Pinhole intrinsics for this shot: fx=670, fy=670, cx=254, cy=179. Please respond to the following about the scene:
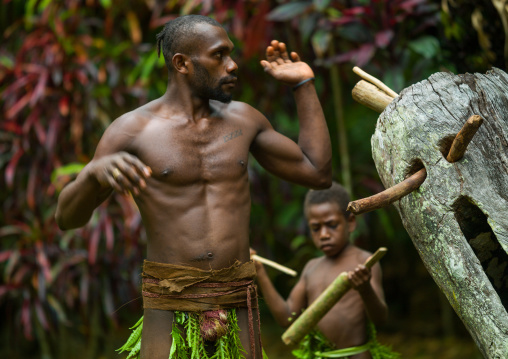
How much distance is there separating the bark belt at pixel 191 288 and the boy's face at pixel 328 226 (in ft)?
3.49

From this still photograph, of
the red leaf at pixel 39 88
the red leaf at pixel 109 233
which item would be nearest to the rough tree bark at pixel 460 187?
the red leaf at pixel 109 233

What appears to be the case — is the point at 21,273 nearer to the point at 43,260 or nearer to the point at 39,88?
the point at 43,260

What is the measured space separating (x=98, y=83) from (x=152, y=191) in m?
2.97

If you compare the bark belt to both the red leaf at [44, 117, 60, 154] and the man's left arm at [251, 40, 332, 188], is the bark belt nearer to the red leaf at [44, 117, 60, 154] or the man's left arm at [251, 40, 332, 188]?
the man's left arm at [251, 40, 332, 188]

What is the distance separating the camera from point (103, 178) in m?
1.88

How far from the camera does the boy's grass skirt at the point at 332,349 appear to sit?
2.96m

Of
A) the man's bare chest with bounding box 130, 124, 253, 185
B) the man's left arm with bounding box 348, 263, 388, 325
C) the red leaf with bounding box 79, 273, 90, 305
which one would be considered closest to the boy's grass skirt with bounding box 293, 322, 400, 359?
the man's left arm with bounding box 348, 263, 388, 325

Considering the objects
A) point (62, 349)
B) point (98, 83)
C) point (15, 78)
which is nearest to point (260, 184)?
point (98, 83)

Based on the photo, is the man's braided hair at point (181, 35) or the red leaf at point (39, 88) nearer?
the man's braided hair at point (181, 35)

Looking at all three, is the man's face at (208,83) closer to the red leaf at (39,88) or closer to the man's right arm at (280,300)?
the man's right arm at (280,300)

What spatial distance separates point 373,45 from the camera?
3834 millimetres

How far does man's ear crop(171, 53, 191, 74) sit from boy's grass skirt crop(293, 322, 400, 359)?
1.46 meters

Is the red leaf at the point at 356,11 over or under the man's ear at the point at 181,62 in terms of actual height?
under

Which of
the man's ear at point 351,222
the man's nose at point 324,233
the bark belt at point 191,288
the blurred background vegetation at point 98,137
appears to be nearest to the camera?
the bark belt at point 191,288
